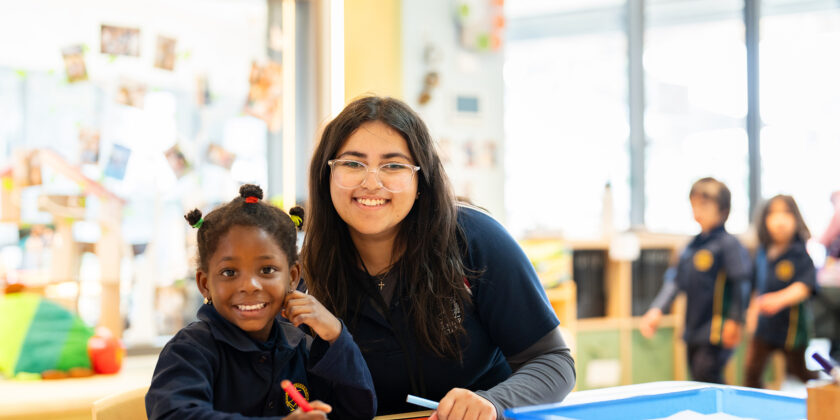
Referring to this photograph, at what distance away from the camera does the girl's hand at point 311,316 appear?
123 cm

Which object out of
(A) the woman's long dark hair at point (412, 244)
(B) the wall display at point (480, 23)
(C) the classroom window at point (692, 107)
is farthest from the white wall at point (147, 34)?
(C) the classroom window at point (692, 107)

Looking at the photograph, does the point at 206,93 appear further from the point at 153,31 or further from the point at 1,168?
the point at 1,168

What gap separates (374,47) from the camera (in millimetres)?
3516

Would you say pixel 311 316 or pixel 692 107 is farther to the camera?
pixel 692 107

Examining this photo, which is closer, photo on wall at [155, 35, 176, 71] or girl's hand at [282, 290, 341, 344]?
girl's hand at [282, 290, 341, 344]

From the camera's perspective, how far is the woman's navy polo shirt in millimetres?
3764

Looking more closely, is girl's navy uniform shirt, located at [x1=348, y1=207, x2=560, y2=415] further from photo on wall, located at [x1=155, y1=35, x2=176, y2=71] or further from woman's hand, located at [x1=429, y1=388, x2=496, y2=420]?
photo on wall, located at [x1=155, y1=35, x2=176, y2=71]

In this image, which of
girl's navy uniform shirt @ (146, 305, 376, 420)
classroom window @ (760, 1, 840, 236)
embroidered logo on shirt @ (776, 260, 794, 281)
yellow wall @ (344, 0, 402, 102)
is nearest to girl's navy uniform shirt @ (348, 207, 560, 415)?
girl's navy uniform shirt @ (146, 305, 376, 420)

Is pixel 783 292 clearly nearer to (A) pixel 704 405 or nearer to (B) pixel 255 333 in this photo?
Answer: (A) pixel 704 405

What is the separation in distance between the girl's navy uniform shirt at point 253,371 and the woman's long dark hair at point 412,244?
0.27 metres

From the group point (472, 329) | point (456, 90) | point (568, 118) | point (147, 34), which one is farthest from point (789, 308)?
point (147, 34)

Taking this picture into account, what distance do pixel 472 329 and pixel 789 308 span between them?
301 cm

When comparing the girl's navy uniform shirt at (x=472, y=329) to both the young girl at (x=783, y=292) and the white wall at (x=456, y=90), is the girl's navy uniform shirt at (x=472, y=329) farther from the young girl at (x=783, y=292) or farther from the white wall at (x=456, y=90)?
the young girl at (x=783, y=292)

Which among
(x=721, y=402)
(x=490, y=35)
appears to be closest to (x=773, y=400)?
(x=721, y=402)
